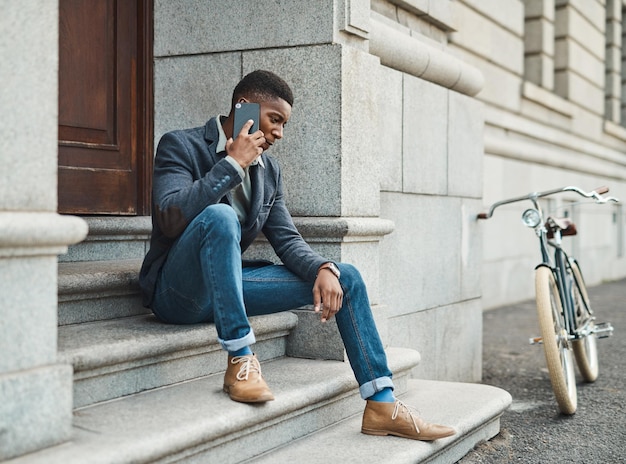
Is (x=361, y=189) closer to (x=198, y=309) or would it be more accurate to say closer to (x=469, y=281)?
(x=198, y=309)

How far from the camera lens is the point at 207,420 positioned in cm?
310

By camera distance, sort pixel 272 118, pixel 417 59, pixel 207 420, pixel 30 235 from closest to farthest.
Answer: pixel 30 235
pixel 207 420
pixel 272 118
pixel 417 59

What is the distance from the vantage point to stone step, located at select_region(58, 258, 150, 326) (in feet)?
12.3

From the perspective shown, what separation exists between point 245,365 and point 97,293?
3.03 ft

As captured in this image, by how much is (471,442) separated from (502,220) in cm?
681

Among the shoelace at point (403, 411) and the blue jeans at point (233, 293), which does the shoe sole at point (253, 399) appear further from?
the shoelace at point (403, 411)

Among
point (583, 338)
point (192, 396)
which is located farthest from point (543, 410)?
point (192, 396)

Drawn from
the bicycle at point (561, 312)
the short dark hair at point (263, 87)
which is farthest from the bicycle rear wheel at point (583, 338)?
the short dark hair at point (263, 87)

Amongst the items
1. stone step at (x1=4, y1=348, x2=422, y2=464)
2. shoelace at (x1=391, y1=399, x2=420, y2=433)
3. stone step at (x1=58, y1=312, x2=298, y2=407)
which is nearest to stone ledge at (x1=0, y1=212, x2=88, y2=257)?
stone step at (x1=58, y1=312, x2=298, y2=407)

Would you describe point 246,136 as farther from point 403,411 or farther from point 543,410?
point 543,410

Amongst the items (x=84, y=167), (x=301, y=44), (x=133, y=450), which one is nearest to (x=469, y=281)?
(x=301, y=44)

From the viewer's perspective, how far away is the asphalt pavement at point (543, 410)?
4.41m

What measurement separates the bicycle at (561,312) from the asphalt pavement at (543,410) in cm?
18

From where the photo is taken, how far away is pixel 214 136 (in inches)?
154
